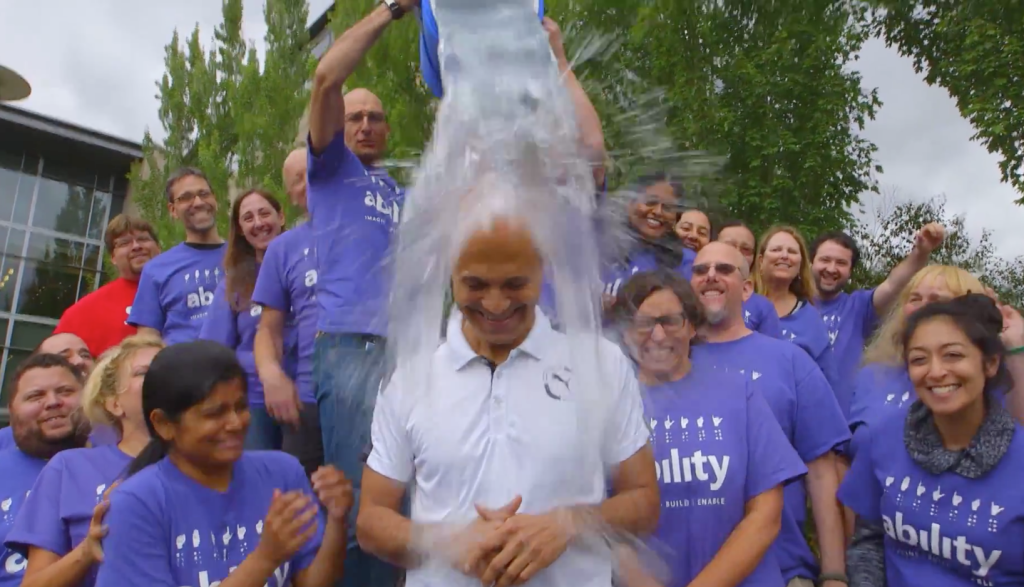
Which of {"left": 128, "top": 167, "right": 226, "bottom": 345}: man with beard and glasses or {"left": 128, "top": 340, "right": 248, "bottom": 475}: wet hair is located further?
{"left": 128, "top": 167, "right": 226, "bottom": 345}: man with beard and glasses

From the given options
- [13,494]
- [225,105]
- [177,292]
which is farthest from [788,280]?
[225,105]

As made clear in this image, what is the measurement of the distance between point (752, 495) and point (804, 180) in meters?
2.70

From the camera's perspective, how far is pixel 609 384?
1.79 metres

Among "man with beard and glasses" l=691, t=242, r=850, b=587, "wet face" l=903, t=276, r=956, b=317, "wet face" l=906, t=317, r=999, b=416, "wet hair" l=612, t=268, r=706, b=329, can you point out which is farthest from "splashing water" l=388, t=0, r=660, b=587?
"wet face" l=903, t=276, r=956, b=317

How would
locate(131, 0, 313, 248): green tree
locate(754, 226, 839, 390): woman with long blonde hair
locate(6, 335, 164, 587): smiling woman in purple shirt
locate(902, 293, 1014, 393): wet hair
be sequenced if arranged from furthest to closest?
1. locate(131, 0, 313, 248): green tree
2. locate(754, 226, 839, 390): woman with long blonde hair
3. locate(902, 293, 1014, 393): wet hair
4. locate(6, 335, 164, 587): smiling woman in purple shirt

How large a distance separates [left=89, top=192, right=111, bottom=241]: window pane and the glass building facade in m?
0.02

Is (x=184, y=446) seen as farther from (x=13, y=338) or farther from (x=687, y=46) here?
(x=13, y=338)

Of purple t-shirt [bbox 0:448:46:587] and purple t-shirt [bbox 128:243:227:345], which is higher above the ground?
purple t-shirt [bbox 128:243:227:345]

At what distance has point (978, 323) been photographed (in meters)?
2.38

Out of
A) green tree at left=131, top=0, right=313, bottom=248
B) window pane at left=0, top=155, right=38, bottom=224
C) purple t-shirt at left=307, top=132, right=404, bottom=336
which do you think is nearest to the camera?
purple t-shirt at left=307, top=132, right=404, bottom=336

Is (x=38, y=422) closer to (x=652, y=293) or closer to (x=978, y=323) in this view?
(x=652, y=293)

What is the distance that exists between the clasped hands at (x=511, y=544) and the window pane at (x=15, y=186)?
55.0 feet

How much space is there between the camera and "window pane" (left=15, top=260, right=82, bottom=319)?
1673 cm

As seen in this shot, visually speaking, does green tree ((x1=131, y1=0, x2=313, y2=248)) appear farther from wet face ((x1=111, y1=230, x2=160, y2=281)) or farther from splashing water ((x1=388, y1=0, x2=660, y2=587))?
splashing water ((x1=388, y1=0, x2=660, y2=587))
